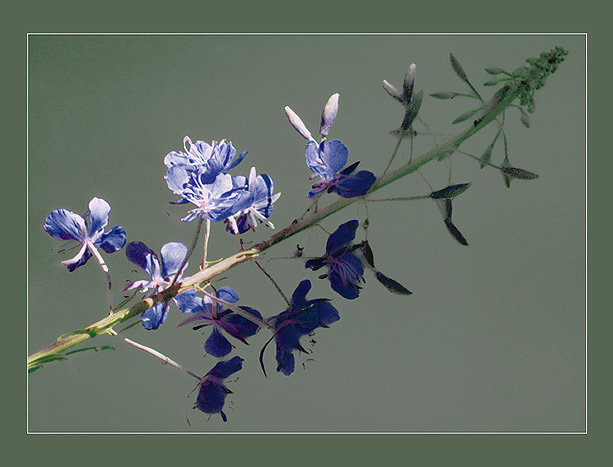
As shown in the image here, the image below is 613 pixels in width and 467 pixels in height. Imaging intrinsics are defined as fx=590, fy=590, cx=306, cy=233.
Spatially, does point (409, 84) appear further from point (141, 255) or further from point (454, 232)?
point (141, 255)

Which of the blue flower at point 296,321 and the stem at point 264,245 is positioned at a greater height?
the stem at point 264,245

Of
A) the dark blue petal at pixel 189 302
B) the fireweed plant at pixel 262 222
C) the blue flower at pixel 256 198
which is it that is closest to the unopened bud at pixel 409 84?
the fireweed plant at pixel 262 222

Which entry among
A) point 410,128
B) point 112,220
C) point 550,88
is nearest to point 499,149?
point 410,128

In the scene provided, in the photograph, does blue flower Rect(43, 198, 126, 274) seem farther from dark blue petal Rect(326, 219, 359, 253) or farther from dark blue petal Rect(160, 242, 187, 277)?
dark blue petal Rect(326, 219, 359, 253)

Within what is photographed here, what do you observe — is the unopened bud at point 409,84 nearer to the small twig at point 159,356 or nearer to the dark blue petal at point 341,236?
the dark blue petal at point 341,236

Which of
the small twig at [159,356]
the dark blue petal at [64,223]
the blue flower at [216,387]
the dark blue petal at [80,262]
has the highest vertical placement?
the dark blue petal at [64,223]

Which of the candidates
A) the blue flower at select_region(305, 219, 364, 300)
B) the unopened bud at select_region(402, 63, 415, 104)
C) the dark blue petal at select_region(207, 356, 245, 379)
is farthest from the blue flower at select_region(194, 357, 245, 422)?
the unopened bud at select_region(402, 63, 415, 104)
